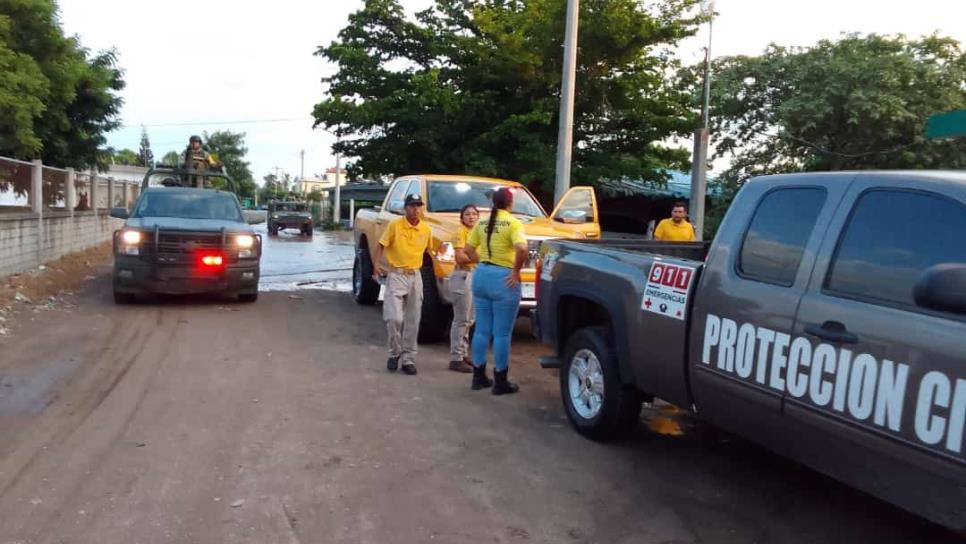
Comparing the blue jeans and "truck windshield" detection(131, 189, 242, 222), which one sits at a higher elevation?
"truck windshield" detection(131, 189, 242, 222)

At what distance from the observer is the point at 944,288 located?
2920mm

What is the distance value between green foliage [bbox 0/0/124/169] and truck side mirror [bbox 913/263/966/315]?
15.9m

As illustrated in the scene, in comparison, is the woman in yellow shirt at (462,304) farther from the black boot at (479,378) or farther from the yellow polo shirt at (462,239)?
the black boot at (479,378)

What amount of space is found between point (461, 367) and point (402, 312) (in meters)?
0.77

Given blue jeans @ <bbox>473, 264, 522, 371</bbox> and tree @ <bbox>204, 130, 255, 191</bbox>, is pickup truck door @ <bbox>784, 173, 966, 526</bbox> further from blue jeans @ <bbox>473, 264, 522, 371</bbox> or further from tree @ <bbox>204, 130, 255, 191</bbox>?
tree @ <bbox>204, 130, 255, 191</bbox>

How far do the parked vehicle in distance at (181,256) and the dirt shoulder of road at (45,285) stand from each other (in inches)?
44.3

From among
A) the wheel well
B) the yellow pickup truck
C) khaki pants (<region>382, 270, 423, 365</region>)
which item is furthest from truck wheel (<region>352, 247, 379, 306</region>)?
A: the wheel well

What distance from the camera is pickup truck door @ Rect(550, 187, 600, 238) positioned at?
9461 millimetres

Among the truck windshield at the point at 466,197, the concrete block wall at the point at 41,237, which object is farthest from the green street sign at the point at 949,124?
the concrete block wall at the point at 41,237

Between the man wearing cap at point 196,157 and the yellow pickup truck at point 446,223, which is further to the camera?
the man wearing cap at point 196,157

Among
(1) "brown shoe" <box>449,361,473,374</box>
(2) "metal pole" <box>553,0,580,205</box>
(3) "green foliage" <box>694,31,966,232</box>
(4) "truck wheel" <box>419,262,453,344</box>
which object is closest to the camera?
(1) "brown shoe" <box>449,361,473,374</box>

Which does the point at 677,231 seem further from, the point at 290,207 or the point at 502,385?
the point at 290,207

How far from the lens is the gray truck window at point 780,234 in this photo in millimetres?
3916

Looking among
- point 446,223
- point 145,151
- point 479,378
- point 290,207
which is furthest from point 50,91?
point 145,151
